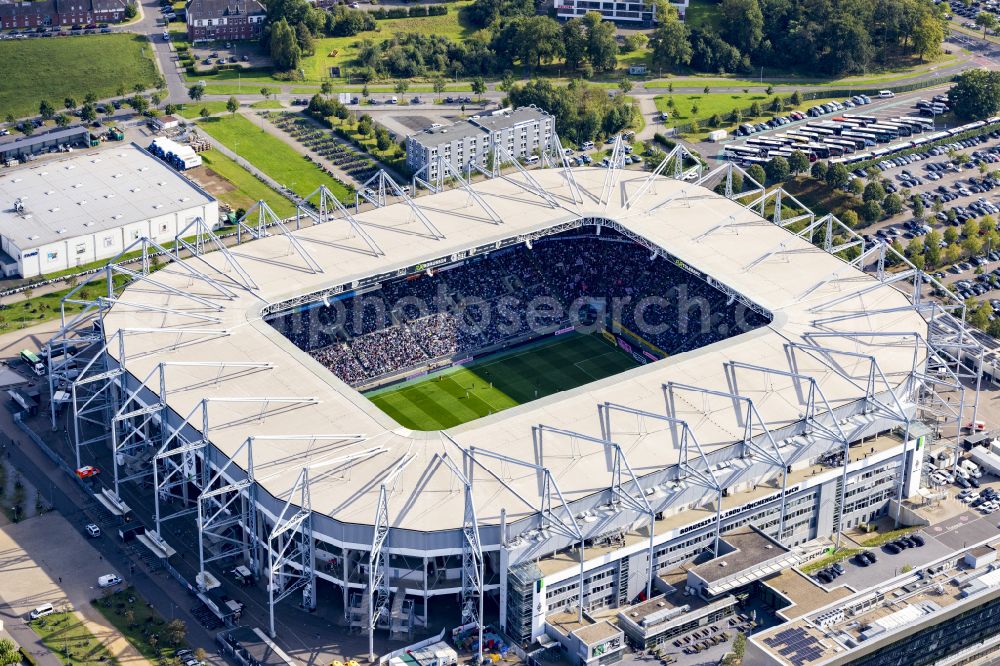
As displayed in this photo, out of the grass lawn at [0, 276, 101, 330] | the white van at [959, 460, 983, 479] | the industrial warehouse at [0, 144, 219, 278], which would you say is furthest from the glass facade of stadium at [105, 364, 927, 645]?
the industrial warehouse at [0, 144, 219, 278]

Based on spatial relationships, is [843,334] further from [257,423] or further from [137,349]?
[137,349]

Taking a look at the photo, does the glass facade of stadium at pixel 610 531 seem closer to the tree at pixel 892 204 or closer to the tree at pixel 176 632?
the tree at pixel 176 632

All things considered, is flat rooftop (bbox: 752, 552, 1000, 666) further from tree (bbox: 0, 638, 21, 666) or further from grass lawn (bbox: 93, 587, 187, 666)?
tree (bbox: 0, 638, 21, 666)

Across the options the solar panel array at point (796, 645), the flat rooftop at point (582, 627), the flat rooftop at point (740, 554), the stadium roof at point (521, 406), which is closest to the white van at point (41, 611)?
the stadium roof at point (521, 406)

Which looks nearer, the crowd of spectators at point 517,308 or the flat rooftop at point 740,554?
the flat rooftop at point 740,554

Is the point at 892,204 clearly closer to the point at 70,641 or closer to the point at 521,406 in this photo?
the point at 521,406

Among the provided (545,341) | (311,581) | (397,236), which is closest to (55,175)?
(397,236)
